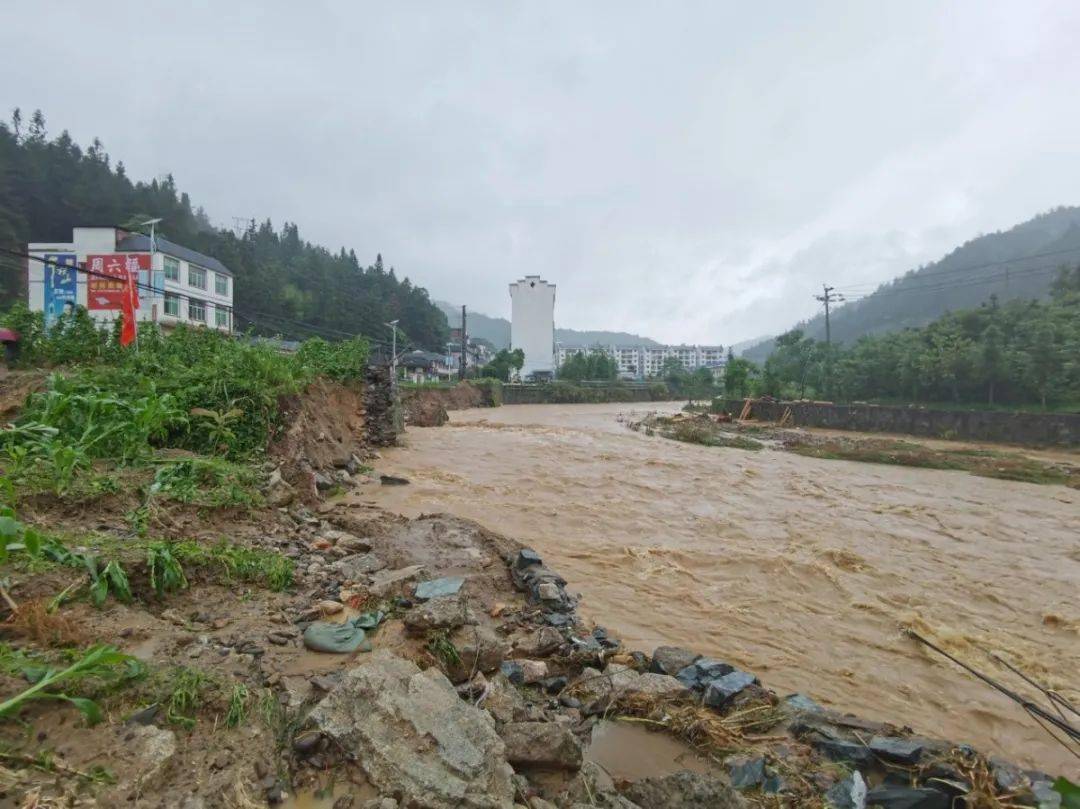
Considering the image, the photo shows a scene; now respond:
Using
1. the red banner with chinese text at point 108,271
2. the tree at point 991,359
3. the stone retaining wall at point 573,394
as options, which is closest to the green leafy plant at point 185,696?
the red banner with chinese text at point 108,271

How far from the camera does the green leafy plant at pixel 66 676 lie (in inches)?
71.6

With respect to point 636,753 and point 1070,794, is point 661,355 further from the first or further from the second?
point 1070,794

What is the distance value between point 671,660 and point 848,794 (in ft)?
4.96

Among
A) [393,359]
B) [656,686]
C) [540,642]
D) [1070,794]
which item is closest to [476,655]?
[540,642]

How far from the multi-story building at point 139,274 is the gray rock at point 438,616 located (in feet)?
80.8

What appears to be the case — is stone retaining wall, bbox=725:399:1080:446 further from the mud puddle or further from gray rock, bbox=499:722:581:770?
gray rock, bbox=499:722:581:770

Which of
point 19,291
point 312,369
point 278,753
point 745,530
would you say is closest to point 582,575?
point 745,530

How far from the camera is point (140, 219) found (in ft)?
145

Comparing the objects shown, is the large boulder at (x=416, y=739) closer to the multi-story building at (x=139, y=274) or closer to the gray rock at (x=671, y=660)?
the gray rock at (x=671, y=660)

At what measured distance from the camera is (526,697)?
3.25m

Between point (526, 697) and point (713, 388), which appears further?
point (713, 388)

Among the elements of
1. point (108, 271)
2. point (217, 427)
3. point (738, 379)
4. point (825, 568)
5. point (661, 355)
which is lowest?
point (825, 568)

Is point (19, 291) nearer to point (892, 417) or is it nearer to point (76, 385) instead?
point (76, 385)

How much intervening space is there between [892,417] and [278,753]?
104ft
